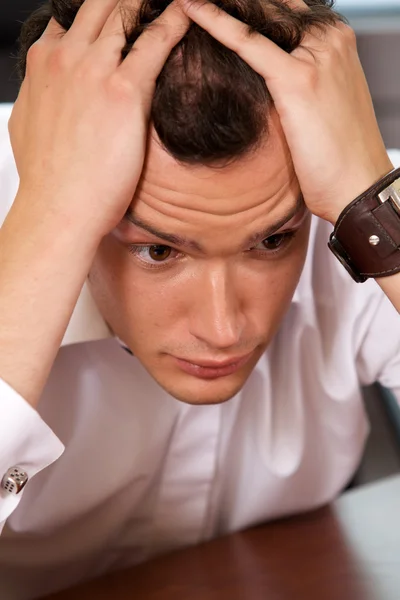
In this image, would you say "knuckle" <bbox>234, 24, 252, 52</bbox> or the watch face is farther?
the watch face

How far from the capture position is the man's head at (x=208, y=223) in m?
1.07

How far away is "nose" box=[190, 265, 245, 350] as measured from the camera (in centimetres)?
114

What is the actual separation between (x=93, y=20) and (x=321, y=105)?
28 centimetres

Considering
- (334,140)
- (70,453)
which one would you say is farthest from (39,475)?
(334,140)

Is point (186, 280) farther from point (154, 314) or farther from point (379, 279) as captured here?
point (379, 279)


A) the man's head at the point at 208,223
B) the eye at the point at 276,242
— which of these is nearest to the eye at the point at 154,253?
the man's head at the point at 208,223

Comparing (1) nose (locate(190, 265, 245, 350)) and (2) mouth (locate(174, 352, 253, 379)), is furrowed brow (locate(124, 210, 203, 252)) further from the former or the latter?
(2) mouth (locate(174, 352, 253, 379))

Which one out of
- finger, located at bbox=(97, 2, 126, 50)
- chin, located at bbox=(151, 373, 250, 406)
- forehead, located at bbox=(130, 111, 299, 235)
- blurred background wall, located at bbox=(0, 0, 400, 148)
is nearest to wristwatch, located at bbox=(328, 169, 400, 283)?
forehead, located at bbox=(130, 111, 299, 235)

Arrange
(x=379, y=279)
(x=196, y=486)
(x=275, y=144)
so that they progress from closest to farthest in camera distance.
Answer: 1. (x=275, y=144)
2. (x=379, y=279)
3. (x=196, y=486)

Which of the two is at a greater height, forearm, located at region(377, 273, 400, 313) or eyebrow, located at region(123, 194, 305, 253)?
eyebrow, located at region(123, 194, 305, 253)

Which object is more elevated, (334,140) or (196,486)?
(334,140)

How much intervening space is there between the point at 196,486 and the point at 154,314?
48 centimetres

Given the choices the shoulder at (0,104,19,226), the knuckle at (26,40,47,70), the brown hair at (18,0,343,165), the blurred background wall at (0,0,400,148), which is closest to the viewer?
the brown hair at (18,0,343,165)

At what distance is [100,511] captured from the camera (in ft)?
5.06
